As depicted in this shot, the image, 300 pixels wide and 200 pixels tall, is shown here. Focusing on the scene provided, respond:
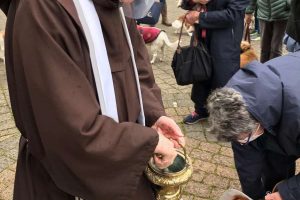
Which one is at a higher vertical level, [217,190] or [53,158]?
[53,158]

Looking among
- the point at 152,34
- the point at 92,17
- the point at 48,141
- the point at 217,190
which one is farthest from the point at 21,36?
the point at 152,34

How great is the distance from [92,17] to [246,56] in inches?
146

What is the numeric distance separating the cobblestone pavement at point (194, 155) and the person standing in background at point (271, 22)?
136 cm

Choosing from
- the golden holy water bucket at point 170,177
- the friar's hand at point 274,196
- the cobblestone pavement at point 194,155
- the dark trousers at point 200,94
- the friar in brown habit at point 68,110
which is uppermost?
the friar in brown habit at point 68,110

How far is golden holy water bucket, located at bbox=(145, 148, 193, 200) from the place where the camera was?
1.74 meters

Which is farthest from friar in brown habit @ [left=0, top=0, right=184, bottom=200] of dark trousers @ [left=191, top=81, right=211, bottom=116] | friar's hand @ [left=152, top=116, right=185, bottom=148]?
dark trousers @ [left=191, top=81, right=211, bottom=116]

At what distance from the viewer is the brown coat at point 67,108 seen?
4.28 ft

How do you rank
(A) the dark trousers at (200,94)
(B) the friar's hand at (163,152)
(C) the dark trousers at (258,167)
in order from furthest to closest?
(A) the dark trousers at (200,94), (C) the dark trousers at (258,167), (B) the friar's hand at (163,152)

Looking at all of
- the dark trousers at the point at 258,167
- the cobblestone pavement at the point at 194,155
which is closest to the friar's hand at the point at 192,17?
the cobblestone pavement at the point at 194,155

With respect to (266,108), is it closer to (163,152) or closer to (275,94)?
(275,94)

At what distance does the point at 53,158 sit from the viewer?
1.42 m

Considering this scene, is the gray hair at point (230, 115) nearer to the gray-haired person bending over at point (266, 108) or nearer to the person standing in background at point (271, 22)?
the gray-haired person bending over at point (266, 108)

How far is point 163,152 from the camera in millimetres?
1564

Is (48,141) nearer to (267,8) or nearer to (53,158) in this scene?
(53,158)
